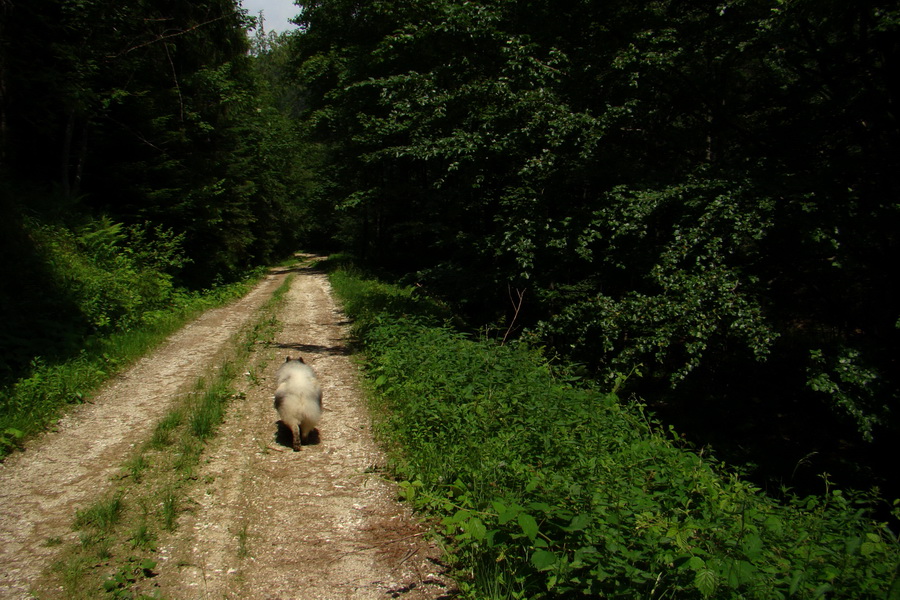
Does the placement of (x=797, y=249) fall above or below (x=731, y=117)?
below

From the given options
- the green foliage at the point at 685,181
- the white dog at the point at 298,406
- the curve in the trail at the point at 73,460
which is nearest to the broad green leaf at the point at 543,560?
the curve in the trail at the point at 73,460

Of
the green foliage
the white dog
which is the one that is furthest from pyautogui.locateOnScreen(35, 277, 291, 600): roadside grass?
the green foliage

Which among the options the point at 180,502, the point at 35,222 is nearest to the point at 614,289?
the point at 180,502

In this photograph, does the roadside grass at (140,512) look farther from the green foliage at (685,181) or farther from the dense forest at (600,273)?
the green foliage at (685,181)

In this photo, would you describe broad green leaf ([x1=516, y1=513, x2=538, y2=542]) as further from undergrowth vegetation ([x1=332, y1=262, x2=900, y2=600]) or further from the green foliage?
the green foliage

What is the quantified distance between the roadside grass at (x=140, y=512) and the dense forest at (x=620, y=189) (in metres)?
2.64

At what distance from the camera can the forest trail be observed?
3.65 m

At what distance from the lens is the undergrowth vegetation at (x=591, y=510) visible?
2818 millimetres

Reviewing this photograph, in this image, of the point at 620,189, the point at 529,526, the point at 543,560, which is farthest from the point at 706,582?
the point at 620,189

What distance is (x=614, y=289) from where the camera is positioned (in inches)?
436

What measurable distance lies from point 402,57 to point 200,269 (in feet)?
33.0

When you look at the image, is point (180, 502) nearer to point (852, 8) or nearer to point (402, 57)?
point (852, 8)

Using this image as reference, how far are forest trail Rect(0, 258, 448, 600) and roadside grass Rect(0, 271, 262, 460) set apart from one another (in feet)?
0.67

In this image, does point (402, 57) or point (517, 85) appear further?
point (402, 57)
